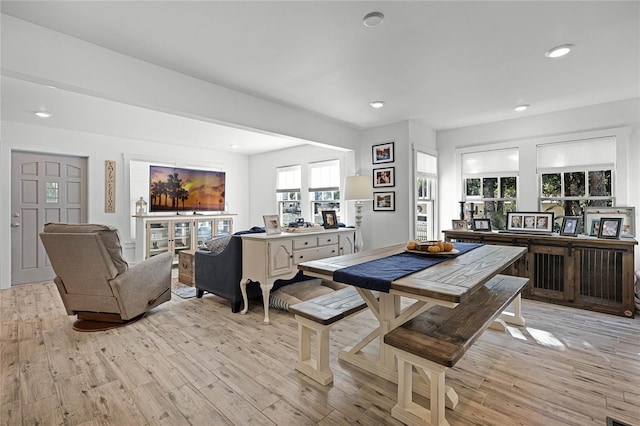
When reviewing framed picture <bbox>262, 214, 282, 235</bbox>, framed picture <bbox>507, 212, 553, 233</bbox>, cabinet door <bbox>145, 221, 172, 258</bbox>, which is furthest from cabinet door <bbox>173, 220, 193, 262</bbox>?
framed picture <bbox>507, 212, 553, 233</bbox>

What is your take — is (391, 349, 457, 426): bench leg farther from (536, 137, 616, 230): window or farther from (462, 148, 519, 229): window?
(536, 137, 616, 230): window

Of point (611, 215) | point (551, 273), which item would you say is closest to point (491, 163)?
point (611, 215)

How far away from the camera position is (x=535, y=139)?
13.9 ft

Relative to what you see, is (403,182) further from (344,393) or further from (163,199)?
(163,199)

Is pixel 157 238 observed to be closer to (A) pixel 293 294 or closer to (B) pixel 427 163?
(A) pixel 293 294

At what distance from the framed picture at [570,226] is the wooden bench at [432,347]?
2.45 meters

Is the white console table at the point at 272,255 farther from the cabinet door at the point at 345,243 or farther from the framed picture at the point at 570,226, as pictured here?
the framed picture at the point at 570,226

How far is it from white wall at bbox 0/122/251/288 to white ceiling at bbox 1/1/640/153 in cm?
135

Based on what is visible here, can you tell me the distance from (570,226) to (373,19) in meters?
3.49

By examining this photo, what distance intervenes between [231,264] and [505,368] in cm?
266

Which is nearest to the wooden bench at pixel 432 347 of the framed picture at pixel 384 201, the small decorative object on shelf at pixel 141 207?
the framed picture at pixel 384 201

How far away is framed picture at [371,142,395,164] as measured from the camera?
15.2 ft

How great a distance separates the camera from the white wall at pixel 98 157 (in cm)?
434

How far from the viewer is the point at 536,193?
4.25 m
